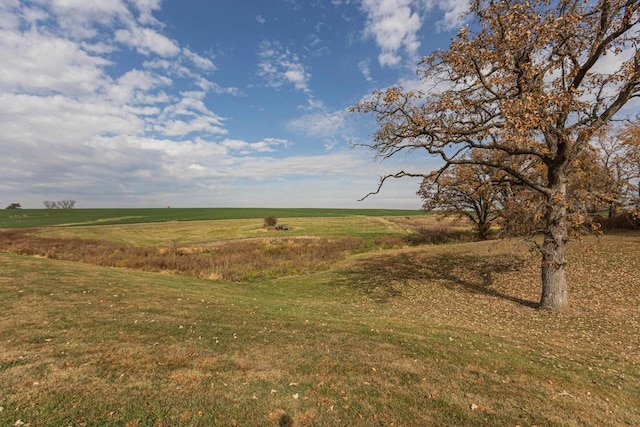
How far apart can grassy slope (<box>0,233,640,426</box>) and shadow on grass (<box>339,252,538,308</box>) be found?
210 centimetres

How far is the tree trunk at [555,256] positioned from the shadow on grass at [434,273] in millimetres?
1596

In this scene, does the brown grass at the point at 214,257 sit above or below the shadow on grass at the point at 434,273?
below

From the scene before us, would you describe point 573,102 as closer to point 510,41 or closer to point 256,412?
point 510,41

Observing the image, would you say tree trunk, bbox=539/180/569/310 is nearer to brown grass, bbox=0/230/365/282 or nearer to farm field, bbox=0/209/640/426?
farm field, bbox=0/209/640/426

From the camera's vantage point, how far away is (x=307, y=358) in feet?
25.9

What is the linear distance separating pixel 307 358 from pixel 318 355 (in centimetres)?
36

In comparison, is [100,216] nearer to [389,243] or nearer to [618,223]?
[389,243]

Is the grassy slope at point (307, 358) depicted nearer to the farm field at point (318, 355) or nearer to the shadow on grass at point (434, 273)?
the farm field at point (318, 355)

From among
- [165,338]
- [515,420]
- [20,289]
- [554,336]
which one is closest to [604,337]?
[554,336]

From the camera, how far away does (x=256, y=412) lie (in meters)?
5.48

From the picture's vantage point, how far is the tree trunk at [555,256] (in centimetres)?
1339

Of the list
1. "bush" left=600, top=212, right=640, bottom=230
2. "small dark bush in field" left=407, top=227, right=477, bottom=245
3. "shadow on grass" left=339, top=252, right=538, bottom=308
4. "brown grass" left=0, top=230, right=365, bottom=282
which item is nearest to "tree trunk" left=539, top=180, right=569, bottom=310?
"shadow on grass" left=339, top=252, right=538, bottom=308

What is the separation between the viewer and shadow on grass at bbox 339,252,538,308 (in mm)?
18719

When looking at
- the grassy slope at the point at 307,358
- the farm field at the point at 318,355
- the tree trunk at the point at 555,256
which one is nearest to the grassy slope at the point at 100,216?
the farm field at the point at 318,355
